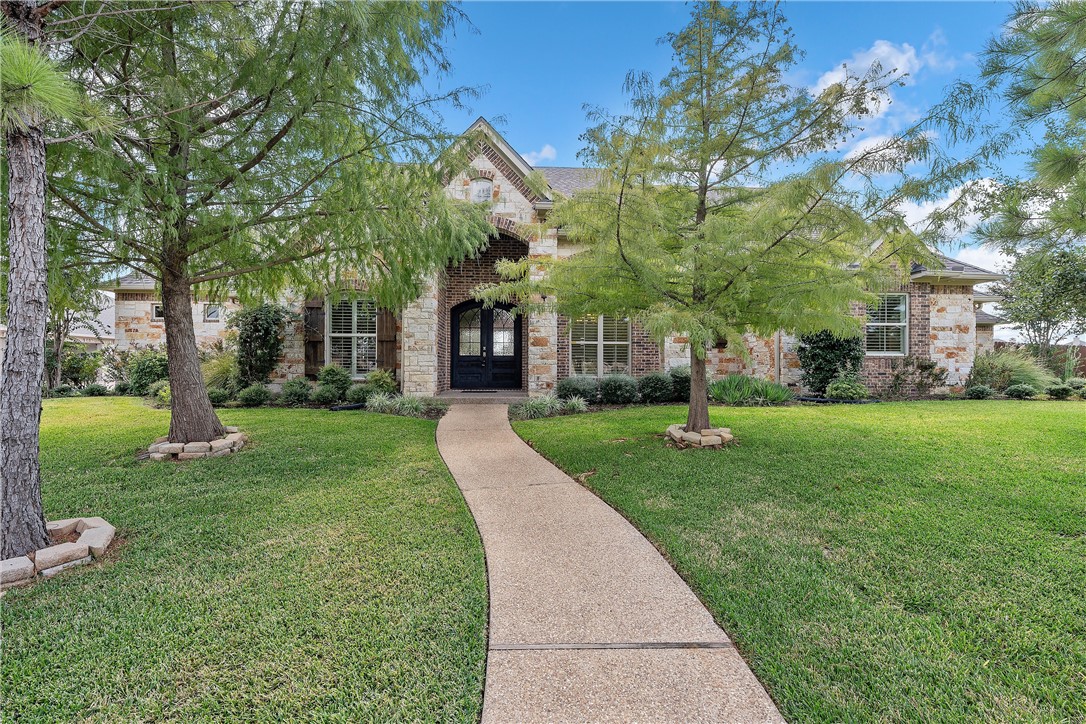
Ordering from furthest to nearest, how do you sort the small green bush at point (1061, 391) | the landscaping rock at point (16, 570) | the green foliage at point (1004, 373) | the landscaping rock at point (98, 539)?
the green foliage at point (1004, 373) → the small green bush at point (1061, 391) → the landscaping rock at point (98, 539) → the landscaping rock at point (16, 570)

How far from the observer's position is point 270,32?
13.8ft

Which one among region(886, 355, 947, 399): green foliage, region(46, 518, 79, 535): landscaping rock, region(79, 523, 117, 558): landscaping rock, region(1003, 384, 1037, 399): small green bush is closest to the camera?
Result: region(79, 523, 117, 558): landscaping rock

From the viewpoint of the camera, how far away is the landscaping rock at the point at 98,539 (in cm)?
304

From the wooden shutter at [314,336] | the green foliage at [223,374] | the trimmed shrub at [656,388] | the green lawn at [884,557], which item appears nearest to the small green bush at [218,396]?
the green foliage at [223,374]

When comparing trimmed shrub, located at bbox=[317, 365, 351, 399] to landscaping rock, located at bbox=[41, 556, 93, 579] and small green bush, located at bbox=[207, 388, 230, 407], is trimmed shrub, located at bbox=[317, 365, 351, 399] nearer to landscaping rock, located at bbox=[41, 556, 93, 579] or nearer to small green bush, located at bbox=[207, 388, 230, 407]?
small green bush, located at bbox=[207, 388, 230, 407]

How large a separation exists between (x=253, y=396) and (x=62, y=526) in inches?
290

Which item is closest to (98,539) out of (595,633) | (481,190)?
(595,633)

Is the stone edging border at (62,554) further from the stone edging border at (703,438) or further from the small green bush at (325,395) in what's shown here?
the small green bush at (325,395)

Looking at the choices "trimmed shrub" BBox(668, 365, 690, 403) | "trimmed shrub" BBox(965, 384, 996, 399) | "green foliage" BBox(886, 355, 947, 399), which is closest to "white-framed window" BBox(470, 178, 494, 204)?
"trimmed shrub" BBox(668, 365, 690, 403)

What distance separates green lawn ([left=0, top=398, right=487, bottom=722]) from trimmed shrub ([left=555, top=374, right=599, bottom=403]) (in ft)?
18.7

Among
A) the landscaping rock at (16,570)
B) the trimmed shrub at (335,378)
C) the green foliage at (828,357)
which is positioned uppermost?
the green foliage at (828,357)

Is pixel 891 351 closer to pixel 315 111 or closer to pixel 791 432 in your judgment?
pixel 791 432

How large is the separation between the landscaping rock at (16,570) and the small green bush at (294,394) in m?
7.75

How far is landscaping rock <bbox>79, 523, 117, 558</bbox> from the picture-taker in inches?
120
